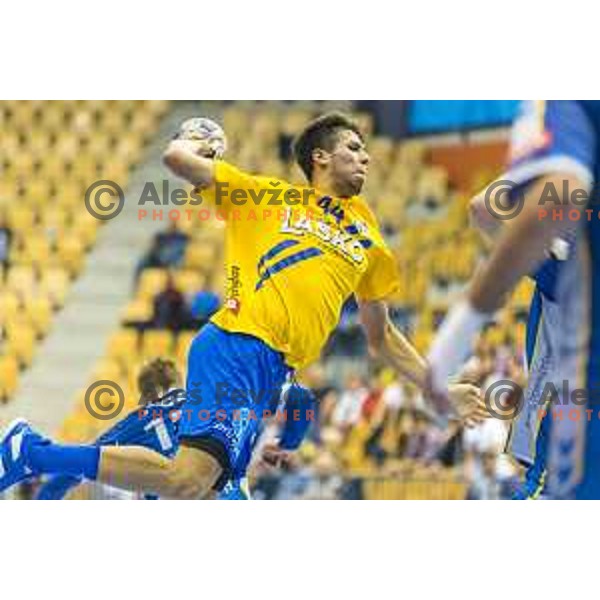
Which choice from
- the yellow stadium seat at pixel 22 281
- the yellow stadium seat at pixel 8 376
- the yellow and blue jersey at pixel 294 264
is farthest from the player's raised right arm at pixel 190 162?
the yellow stadium seat at pixel 22 281

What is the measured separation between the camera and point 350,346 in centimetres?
1388

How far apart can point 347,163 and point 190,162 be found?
1.28 m

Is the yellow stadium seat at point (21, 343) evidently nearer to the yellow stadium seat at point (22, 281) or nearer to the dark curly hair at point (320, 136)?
the yellow stadium seat at point (22, 281)

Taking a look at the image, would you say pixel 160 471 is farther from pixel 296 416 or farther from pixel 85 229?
pixel 85 229

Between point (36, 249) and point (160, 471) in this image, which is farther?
point (36, 249)

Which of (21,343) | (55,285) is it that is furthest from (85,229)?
(21,343)

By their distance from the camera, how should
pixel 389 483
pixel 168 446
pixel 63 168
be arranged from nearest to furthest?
pixel 168 446 < pixel 389 483 < pixel 63 168

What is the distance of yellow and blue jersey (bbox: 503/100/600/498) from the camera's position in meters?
4.99

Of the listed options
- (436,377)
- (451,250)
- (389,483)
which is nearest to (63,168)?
(451,250)

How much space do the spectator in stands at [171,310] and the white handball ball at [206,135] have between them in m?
6.35

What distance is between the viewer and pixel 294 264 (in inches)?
306

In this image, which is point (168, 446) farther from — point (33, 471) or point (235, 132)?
point (235, 132)

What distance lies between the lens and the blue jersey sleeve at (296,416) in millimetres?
8195

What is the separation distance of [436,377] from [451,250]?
31.4 feet
